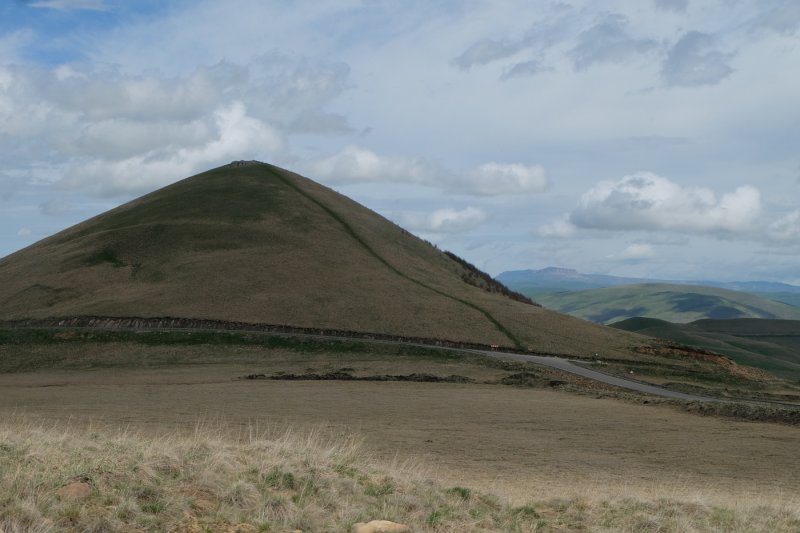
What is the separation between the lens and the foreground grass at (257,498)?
36.6 feet

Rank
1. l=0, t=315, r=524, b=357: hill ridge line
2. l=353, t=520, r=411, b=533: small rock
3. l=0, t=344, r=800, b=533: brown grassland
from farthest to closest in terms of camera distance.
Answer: l=0, t=315, r=524, b=357: hill ridge line < l=0, t=344, r=800, b=533: brown grassland < l=353, t=520, r=411, b=533: small rock

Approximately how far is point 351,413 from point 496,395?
12002mm

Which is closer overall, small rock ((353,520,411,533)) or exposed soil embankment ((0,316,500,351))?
small rock ((353,520,411,533))

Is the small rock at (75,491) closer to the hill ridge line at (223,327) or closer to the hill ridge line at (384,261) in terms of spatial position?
the hill ridge line at (223,327)

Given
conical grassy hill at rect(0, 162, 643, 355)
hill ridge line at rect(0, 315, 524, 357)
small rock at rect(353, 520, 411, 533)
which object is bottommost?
small rock at rect(353, 520, 411, 533)

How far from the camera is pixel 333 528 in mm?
11680

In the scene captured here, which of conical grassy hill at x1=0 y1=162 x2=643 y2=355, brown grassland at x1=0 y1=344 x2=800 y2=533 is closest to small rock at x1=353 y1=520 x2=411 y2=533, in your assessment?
brown grassland at x1=0 y1=344 x2=800 y2=533

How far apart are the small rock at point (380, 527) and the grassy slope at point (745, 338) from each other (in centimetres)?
8767

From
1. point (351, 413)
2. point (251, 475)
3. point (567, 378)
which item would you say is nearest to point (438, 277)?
point (567, 378)

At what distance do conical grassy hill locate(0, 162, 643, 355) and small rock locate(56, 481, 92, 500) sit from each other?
53.5 meters

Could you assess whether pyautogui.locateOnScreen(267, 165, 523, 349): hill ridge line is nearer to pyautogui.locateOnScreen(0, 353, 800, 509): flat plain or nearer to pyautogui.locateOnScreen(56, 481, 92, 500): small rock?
pyautogui.locateOnScreen(0, 353, 800, 509): flat plain

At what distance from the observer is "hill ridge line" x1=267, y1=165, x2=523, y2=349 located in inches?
2769

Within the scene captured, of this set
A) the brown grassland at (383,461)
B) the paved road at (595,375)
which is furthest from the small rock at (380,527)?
the paved road at (595,375)

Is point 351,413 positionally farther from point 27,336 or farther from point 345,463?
point 27,336
